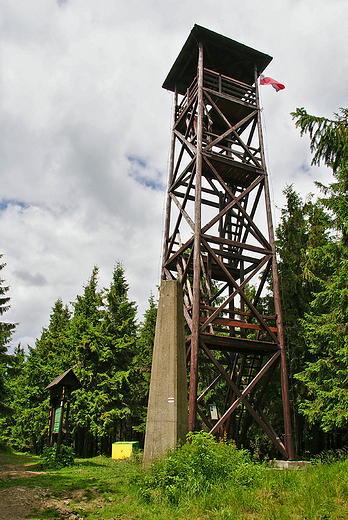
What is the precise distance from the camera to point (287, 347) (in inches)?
592

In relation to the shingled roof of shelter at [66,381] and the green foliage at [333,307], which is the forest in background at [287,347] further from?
the shingled roof of shelter at [66,381]

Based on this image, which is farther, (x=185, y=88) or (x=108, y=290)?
(x=108, y=290)

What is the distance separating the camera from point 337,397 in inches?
436

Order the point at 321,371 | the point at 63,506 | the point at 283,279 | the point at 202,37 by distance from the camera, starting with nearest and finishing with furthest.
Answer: the point at 63,506
the point at 321,371
the point at 202,37
the point at 283,279

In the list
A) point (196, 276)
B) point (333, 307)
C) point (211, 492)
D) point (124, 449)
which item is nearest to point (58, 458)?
point (124, 449)

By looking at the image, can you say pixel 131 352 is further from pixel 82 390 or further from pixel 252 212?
pixel 252 212

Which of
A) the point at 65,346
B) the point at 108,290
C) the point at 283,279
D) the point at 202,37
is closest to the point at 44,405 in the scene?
the point at 65,346

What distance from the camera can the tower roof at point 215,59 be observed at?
14102 mm

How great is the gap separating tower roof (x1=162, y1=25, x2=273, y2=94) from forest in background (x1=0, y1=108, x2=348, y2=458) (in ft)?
16.6

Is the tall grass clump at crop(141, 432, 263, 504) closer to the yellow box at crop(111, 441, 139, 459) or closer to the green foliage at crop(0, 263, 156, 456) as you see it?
the yellow box at crop(111, 441, 139, 459)

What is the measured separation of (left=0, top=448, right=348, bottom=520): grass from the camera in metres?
4.69

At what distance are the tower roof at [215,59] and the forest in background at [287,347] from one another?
505 centimetres

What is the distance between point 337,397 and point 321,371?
127 cm

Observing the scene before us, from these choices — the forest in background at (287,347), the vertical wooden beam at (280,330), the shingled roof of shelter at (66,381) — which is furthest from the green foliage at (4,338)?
the vertical wooden beam at (280,330)
